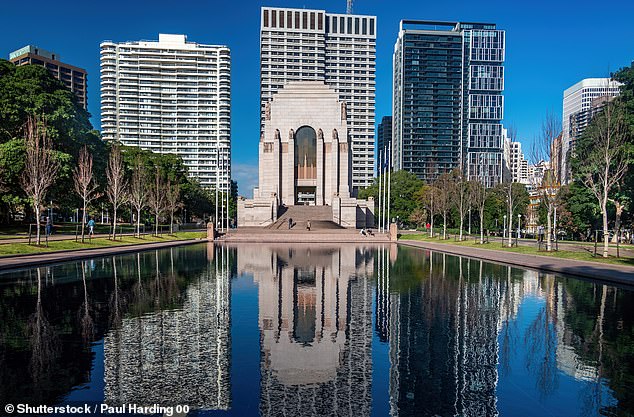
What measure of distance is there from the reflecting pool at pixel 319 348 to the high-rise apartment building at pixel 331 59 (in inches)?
4789

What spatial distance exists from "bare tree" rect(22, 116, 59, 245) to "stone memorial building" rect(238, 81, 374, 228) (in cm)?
3360

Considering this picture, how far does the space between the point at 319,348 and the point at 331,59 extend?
139 meters

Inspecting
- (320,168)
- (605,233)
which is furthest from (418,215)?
(605,233)

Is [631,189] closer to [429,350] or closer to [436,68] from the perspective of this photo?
[429,350]

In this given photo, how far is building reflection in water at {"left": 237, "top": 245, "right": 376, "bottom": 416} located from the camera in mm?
6422

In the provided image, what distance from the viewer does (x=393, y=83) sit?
172m

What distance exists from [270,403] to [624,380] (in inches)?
249

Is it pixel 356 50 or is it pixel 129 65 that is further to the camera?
pixel 356 50

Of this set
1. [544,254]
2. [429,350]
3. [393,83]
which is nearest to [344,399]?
[429,350]

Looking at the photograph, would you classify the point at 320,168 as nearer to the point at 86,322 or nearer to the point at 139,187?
the point at 139,187

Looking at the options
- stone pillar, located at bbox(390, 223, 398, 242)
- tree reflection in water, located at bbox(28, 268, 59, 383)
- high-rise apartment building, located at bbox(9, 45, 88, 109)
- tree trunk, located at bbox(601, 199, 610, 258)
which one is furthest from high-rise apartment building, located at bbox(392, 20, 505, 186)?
tree reflection in water, located at bbox(28, 268, 59, 383)

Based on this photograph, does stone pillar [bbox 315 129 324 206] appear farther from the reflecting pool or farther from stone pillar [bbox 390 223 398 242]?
the reflecting pool

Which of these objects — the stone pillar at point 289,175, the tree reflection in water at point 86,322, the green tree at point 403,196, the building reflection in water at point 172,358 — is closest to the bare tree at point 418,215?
the green tree at point 403,196

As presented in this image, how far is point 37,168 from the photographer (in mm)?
33062
